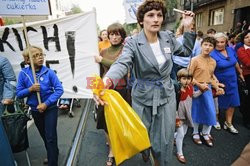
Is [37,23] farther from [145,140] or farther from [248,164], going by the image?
[248,164]

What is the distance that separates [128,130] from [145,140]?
0.22m

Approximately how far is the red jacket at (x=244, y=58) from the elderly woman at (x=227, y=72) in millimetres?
157

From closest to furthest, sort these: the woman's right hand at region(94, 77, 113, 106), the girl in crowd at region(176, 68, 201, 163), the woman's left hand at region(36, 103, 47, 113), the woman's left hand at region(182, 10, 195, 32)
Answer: the woman's right hand at region(94, 77, 113, 106) → the woman's left hand at region(182, 10, 195, 32) → the woman's left hand at region(36, 103, 47, 113) → the girl in crowd at region(176, 68, 201, 163)

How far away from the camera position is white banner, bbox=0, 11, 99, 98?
173 inches

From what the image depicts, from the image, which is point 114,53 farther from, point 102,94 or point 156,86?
point 102,94

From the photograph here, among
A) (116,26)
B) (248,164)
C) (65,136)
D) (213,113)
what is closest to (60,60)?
(65,136)

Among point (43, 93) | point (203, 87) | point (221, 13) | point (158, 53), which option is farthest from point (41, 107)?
point (221, 13)

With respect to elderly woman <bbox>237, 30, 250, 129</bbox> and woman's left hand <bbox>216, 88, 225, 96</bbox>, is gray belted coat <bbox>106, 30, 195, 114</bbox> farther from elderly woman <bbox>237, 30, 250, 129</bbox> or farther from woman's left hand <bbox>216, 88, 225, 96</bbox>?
elderly woman <bbox>237, 30, 250, 129</bbox>

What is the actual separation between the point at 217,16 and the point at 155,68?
2255 cm

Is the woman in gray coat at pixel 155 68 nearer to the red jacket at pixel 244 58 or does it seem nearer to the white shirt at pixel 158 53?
the white shirt at pixel 158 53

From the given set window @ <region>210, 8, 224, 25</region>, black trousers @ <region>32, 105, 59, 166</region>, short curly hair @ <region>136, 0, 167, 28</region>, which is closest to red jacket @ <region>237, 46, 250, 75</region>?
short curly hair @ <region>136, 0, 167, 28</region>

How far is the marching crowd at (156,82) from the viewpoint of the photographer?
2381 mm

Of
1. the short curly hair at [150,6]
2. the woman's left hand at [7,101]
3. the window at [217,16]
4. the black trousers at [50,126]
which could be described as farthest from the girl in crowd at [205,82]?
the window at [217,16]

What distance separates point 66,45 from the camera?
4609 mm
